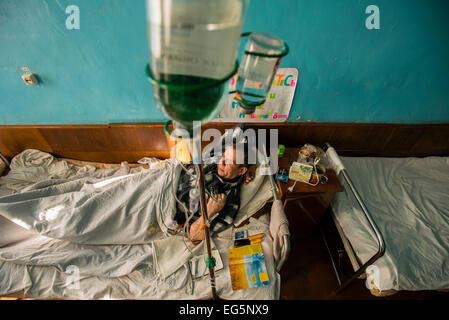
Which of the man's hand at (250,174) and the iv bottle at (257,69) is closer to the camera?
the iv bottle at (257,69)

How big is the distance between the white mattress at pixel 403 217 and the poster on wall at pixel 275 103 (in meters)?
0.81

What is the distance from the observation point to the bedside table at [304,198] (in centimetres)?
150

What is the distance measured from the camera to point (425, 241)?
4.80 ft

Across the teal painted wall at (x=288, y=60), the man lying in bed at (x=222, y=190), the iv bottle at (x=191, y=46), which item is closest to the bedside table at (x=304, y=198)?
the man lying in bed at (x=222, y=190)

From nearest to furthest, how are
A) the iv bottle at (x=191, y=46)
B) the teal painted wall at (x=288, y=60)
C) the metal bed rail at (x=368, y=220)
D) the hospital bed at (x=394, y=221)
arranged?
1. the iv bottle at (x=191, y=46)
2. the metal bed rail at (x=368, y=220)
3. the hospital bed at (x=394, y=221)
4. the teal painted wall at (x=288, y=60)

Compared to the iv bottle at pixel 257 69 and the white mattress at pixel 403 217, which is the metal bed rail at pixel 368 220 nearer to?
the white mattress at pixel 403 217

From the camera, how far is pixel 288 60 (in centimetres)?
157

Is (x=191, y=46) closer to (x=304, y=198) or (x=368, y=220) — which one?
(x=368, y=220)

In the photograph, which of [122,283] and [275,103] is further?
[275,103]

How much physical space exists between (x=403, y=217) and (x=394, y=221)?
0.37ft

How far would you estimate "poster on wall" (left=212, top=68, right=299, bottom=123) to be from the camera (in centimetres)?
164

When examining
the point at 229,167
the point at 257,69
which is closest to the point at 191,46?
the point at 257,69

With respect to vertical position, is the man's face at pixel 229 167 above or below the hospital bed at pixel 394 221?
above
